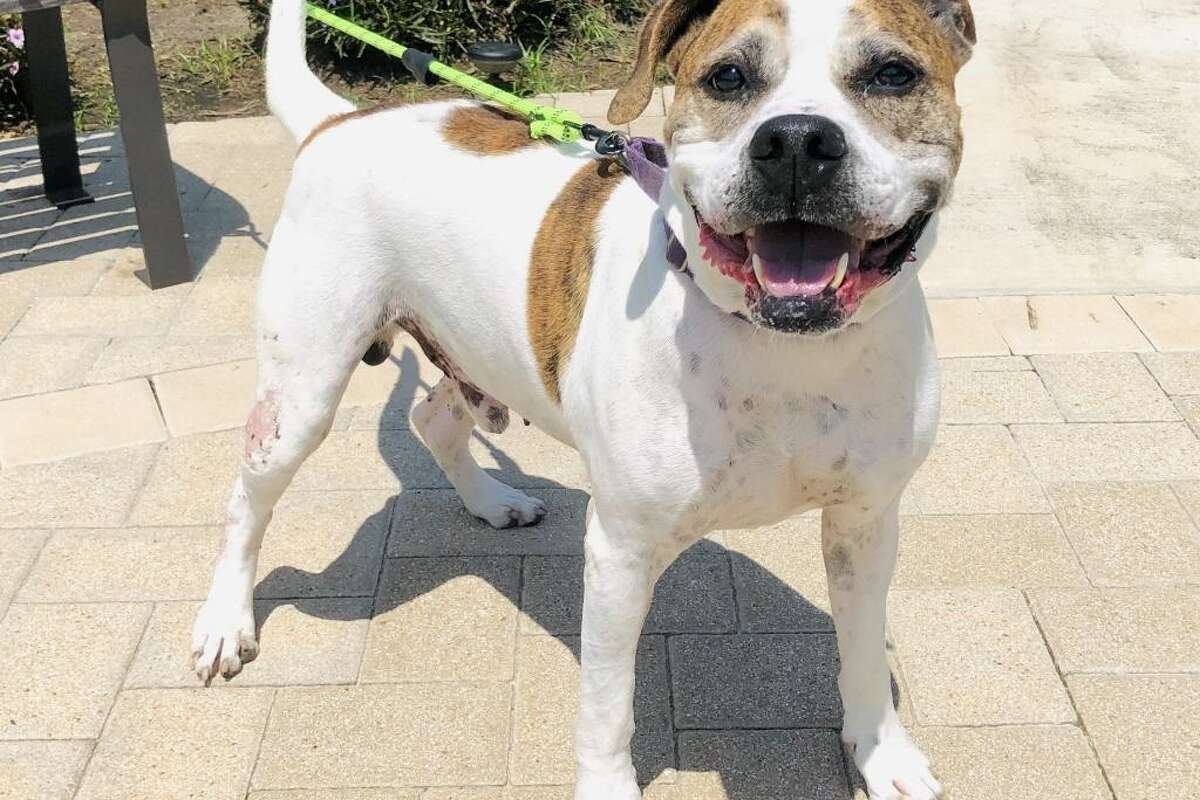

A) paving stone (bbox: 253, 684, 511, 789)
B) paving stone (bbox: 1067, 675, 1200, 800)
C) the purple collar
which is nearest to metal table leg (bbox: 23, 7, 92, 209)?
paving stone (bbox: 253, 684, 511, 789)

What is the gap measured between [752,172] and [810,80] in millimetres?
238

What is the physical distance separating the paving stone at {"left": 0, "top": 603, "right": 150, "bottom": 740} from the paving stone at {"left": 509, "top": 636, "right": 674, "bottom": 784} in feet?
3.59

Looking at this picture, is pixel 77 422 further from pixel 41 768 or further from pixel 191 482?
pixel 41 768

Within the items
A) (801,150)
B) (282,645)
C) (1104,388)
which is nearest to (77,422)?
(282,645)

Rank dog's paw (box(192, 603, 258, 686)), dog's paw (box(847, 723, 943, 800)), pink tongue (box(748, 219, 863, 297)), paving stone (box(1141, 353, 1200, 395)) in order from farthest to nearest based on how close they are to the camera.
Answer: paving stone (box(1141, 353, 1200, 395))
dog's paw (box(192, 603, 258, 686))
dog's paw (box(847, 723, 943, 800))
pink tongue (box(748, 219, 863, 297))

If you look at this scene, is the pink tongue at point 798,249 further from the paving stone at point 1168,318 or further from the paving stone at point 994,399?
the paving stone at point 1168,318

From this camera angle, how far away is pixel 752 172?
2.06 meters

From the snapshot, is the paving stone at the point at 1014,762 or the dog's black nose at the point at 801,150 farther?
the paving stone at the point at 1014,762

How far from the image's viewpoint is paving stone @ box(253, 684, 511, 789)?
3092mm

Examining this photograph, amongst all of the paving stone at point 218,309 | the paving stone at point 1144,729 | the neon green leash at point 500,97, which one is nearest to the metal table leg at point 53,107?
the paving stone at point 218,309

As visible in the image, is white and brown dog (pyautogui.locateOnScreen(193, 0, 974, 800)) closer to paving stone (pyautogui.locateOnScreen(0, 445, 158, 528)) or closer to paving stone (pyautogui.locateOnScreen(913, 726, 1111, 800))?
paving stone (pyautogui.locateOnScreen(913, 726, 1111, 800))

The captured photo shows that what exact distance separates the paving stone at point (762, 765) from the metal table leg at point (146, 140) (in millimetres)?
3627

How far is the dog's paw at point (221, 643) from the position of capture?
3.38 meters

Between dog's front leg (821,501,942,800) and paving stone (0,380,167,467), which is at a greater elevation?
dog's front leg (821,501,942,800)
